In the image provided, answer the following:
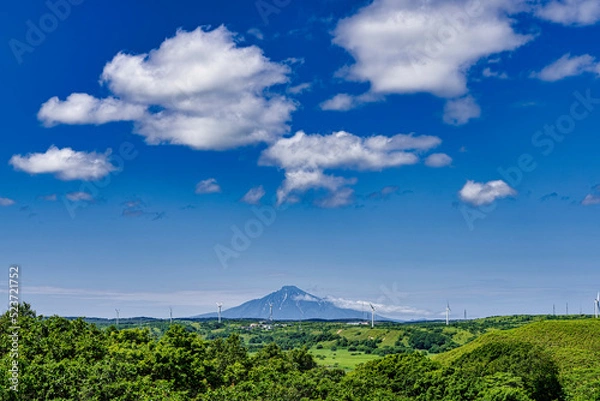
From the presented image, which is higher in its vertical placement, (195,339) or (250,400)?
(195,339)

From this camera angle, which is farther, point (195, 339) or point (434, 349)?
point (434, 349)

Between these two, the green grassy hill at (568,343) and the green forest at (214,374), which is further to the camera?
the green grassy hill at (568,343)

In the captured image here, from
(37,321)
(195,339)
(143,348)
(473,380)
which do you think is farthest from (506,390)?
(37,321)

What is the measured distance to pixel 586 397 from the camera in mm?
59719

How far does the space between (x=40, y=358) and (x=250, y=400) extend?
20115 mm

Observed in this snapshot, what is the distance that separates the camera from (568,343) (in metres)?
114

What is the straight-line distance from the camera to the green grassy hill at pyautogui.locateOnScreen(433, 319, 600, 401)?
7581 cm

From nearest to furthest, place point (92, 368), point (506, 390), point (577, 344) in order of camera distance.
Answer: point (92, 368) < point (506, 390) < point (577, 344)

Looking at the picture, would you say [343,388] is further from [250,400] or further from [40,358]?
[40,358]

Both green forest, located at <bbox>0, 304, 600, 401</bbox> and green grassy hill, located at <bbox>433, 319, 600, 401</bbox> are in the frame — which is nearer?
green forest, located at <bbox>0, 304, 600, 401</bbox>

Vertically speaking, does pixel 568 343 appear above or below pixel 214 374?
below

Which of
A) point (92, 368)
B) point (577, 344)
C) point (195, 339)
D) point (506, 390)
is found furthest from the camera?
point (577, 344)

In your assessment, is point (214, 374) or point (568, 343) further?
point (568, 343)

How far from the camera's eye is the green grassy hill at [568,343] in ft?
249
